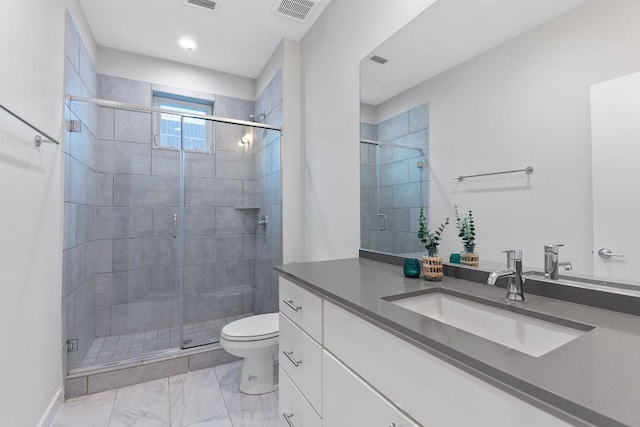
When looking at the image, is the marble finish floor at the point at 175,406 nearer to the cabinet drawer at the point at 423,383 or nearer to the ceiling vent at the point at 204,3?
the cabinet drawer at the point at 423,383

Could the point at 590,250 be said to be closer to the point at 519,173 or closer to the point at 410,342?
the point at 519,173

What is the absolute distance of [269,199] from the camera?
2.91 metres

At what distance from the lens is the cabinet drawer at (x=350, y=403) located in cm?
76

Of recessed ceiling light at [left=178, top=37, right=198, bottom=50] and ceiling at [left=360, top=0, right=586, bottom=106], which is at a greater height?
recessed ceiling light at [left=178, top=37, right=198, bottom=50]

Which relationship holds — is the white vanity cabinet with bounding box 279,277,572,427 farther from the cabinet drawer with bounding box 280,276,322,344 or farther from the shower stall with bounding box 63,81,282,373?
the shower stall with bounding box 63,81,282,373

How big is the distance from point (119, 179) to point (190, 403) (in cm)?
191

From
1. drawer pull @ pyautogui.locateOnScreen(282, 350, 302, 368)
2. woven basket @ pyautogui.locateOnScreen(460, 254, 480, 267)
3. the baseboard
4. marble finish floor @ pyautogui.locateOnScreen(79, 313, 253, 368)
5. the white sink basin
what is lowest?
the baseboard

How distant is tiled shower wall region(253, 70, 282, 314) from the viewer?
2.74 m

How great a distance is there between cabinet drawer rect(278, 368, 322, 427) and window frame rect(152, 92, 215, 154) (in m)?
2.20

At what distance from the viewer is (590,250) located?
0.89 meters

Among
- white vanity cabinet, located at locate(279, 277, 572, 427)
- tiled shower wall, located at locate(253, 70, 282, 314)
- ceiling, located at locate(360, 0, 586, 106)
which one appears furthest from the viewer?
tiled shower wall, located at locate(253, 70, 282, 314)

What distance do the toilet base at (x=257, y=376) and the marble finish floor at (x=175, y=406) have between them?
0.04m

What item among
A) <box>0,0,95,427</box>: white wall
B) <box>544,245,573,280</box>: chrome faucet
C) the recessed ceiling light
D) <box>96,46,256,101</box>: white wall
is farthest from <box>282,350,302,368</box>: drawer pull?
<box>96,46,256,101</box>: white wall

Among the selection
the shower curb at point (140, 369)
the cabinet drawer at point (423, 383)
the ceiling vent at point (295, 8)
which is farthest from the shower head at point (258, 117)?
the cabinet drawer at point (423, 383)
